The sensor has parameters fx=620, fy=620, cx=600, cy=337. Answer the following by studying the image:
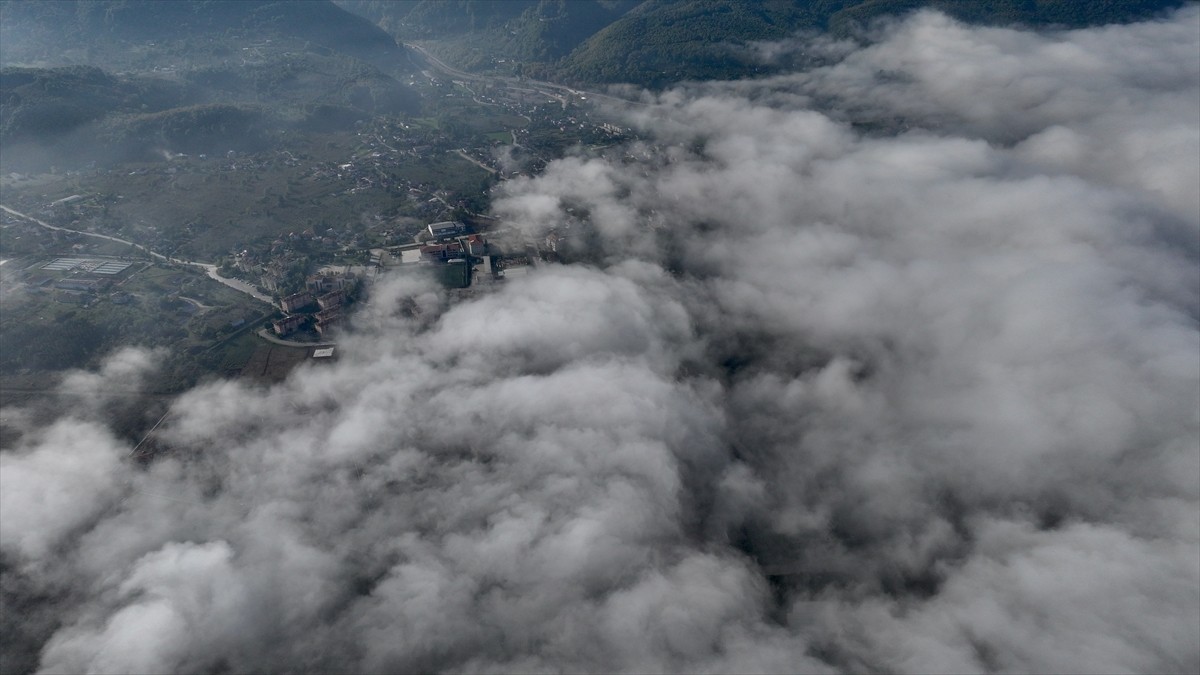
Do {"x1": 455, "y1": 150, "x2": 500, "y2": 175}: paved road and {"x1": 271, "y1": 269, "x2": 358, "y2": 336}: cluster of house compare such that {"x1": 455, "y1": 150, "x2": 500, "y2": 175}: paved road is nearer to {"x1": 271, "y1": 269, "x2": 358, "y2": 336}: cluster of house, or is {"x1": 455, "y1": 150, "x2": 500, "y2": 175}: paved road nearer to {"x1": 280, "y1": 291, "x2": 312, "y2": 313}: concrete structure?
{"x1": 271, "y1": 269, "x2": 358, "y2": 336}: cluster of house

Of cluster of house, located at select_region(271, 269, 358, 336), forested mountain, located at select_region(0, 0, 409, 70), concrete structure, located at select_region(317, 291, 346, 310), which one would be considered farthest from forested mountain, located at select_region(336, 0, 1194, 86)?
concrete structure, located at select_region(317, 291, 346, 310)

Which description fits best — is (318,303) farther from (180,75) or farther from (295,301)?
(180,75)

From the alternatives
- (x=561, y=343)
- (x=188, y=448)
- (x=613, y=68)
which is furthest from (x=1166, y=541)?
(x=613, y=68)

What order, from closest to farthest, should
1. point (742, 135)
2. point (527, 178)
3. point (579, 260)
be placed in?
point (579, 260) → point (527, 178) → point (742, 135)

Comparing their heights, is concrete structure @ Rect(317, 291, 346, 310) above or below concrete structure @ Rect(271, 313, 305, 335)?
above

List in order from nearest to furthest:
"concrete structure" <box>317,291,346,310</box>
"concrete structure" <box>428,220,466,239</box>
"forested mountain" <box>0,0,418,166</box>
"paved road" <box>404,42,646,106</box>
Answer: "concrete structure" <box>317,291,346,310</box>
"concrete structure" <box>428,220,466,239</box>
"forested mountain" <box>0,0,418,166</box>
"paved road" <box>404,42,646,106</box>

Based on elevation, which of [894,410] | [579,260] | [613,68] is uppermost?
[613,68]

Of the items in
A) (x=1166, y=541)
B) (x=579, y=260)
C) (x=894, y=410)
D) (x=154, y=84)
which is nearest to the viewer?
(x=1166, y=541)

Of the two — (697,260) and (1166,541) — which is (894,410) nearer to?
(1166,541)
